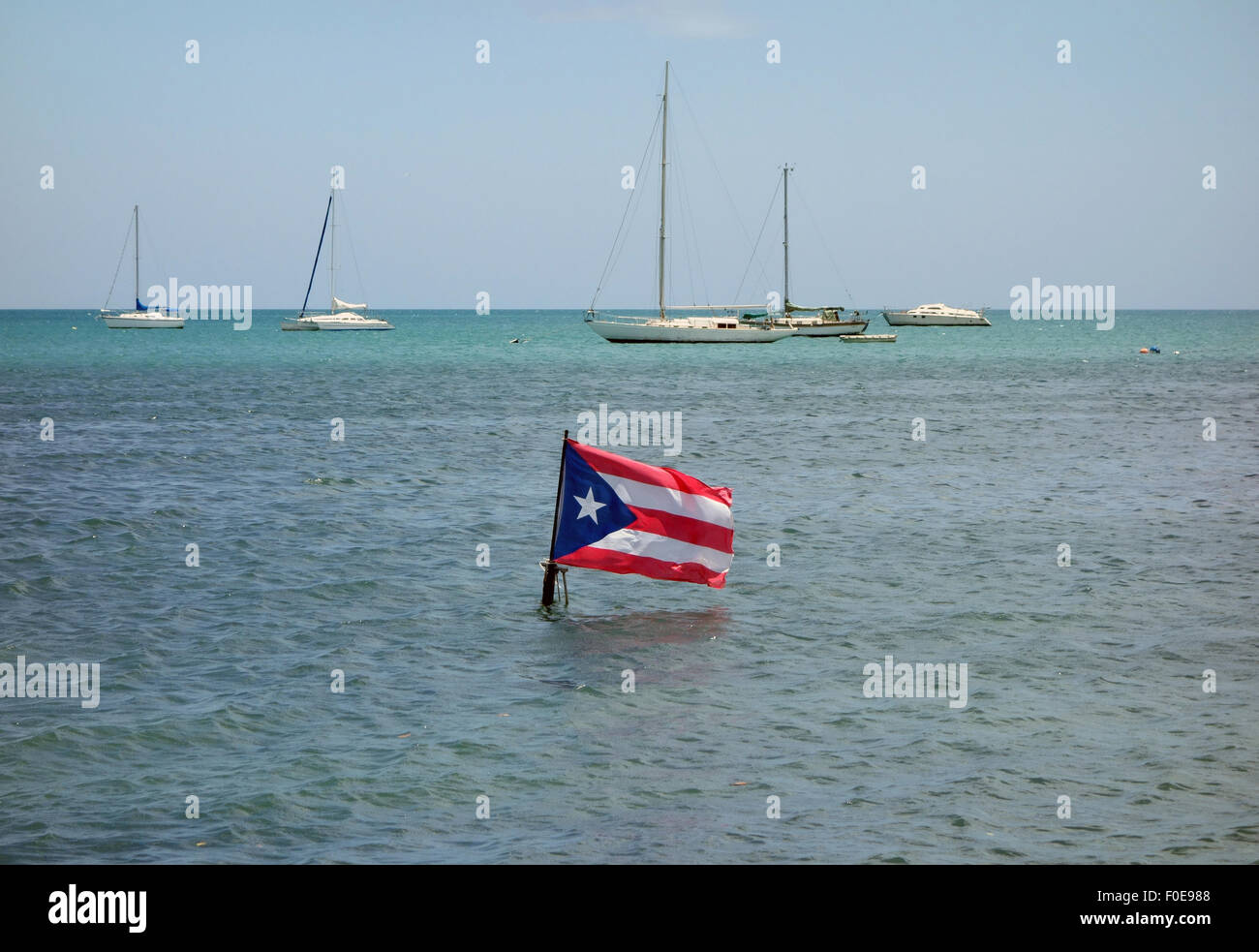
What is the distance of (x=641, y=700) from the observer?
13680 millimetres

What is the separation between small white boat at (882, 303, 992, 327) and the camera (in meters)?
177

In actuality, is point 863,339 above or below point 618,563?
above

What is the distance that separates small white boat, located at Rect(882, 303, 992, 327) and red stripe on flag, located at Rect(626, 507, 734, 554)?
16325cm

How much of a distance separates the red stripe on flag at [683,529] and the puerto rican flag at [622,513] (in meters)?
0.01

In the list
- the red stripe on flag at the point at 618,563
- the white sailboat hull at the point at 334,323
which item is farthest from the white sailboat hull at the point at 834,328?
the red stripe on flag at the point at 618,563

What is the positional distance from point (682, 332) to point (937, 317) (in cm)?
8067

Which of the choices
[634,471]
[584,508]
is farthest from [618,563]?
[634,471]

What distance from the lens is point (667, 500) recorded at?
1714 cm

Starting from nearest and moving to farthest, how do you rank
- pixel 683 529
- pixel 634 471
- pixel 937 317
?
pixel 634 471 < pixel 683 529 < pixel 937 317

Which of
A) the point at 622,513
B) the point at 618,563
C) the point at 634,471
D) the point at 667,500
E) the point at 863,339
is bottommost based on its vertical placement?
the point at 618,563

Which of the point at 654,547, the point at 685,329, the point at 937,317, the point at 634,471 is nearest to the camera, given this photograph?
the point at 634,471

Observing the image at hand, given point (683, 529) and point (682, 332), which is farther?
point (682, 332)

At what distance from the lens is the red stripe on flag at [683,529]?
17.1 meters

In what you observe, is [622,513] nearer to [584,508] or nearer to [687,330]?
[584,508]
